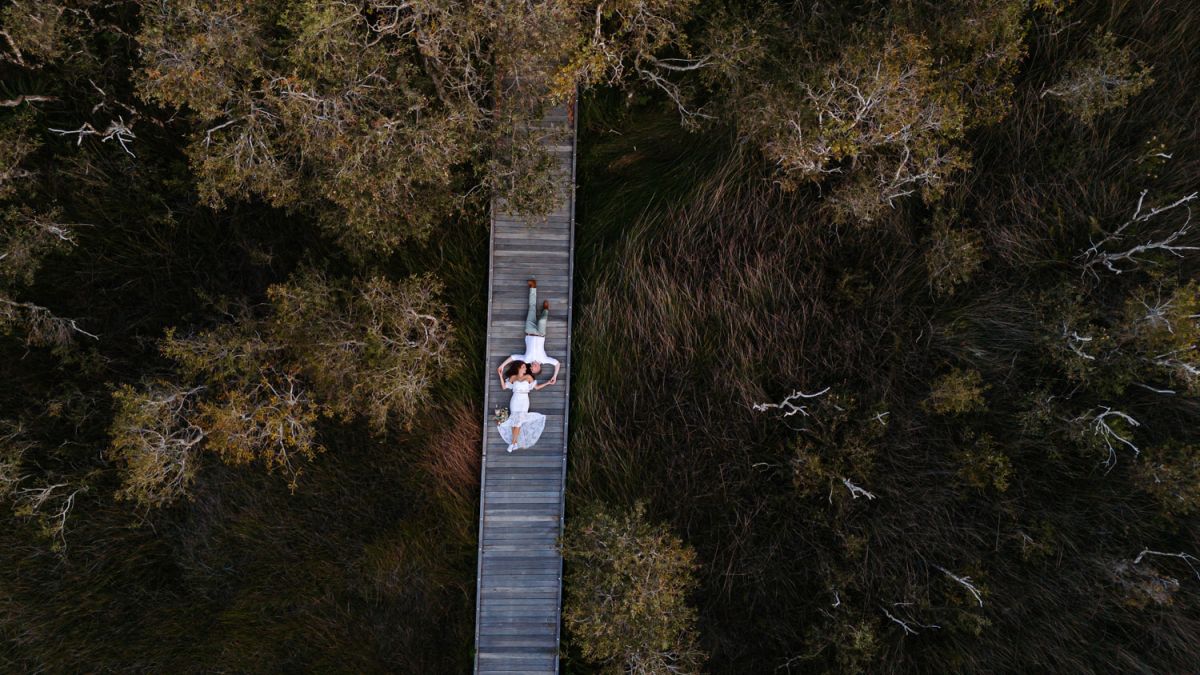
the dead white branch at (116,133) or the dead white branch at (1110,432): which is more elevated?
the dead white branch at (116,133)

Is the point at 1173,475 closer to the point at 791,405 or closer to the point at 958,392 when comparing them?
the point at 958,392

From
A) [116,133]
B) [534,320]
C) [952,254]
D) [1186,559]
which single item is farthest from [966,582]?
[116,133]

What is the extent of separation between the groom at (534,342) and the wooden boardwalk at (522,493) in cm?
32

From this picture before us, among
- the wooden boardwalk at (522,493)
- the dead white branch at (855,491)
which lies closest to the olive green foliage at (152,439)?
the wooden boardwalk at (522,493)

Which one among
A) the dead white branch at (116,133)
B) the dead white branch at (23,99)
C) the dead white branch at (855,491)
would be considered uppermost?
the dead white branch at (23,99)

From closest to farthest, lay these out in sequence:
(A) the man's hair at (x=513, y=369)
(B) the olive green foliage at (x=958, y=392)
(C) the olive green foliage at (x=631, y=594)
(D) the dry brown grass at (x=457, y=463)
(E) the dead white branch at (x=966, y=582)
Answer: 1. (C) the olive green foliage at (x=631, y=594)
2. (E) the dead white branch at (x=966, y=582)
3. (B) the olive green foliage at (x=958, y=392)
4. (A) the man's hair at (x=513, y=369)
5. (D) the dry brown grass at (x=457, y=463)

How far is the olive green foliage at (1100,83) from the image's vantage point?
514 inches

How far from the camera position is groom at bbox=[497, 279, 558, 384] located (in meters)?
14.6

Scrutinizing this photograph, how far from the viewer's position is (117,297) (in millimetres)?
14789

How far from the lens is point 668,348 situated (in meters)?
14.8

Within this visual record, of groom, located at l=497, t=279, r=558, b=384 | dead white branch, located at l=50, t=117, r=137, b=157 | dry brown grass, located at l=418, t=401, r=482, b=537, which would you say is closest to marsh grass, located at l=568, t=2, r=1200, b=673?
groom, located at l=497, t=279, r=558, b=384

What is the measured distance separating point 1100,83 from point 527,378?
13854 millimetres

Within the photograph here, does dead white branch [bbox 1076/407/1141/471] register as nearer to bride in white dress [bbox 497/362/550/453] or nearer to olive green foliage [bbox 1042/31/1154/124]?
olive green foliage [bbox 1042/31/1154/124]

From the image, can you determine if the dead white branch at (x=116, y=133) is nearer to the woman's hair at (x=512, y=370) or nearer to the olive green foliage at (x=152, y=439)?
the olive green foliage at (x=152, y=439)
